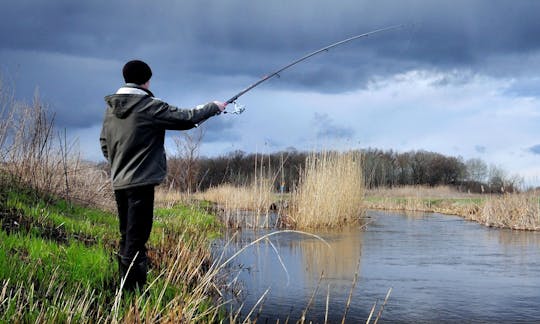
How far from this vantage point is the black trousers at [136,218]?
4645mm

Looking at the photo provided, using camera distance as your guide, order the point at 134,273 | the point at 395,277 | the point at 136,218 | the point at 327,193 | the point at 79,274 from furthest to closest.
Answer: the point at 327,193 < the point at 395,277 < the point at 79,274 < the point at 134,273 < the point at 136,218

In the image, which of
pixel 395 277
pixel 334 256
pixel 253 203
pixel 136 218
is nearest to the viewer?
pixel 136 218

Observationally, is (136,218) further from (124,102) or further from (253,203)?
(253,203)

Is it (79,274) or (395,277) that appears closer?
(79,274)

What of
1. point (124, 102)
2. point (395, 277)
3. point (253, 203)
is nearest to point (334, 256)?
point (395, 277)

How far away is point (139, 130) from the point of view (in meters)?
4.70

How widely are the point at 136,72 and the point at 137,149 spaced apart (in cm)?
60

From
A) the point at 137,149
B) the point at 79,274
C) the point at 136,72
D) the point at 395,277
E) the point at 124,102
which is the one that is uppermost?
the point at 136,72

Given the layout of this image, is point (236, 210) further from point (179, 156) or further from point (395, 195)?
point (395, 195)

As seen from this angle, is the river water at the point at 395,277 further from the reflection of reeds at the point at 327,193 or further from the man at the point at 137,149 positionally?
the man at the point at 137,149

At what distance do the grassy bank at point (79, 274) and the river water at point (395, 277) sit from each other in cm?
58

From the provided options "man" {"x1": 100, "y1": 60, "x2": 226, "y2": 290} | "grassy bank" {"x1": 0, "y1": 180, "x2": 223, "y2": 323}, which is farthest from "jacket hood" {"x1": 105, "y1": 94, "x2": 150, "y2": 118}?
"grassy bank" {"x1": 0, "y1": 180, "x2": 223, "y2": 323}

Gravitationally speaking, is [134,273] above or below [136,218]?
below

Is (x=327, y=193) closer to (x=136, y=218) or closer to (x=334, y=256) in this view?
(x=334, y=256)
